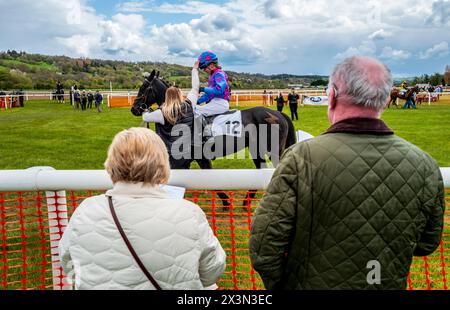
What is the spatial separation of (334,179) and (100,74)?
81.6 metres

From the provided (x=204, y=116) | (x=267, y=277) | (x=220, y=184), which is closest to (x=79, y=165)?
(x=204, y=116)

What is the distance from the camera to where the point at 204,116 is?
6.19 meters

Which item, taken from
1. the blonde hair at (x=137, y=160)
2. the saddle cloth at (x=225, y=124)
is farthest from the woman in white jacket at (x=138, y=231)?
the saddle cloth at (x=225, y=124)

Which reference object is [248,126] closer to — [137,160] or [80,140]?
[137,160]

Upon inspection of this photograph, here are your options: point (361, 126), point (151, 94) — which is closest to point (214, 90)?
point (151, 94)

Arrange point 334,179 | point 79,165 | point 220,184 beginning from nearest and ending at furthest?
point 334,179
point 220,184
point 79,165

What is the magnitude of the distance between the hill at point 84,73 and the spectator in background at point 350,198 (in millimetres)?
45995

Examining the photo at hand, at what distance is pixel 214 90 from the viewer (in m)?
6.09

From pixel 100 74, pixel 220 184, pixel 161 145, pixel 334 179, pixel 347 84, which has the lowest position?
pixel 220 184

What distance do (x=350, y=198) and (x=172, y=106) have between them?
395cm

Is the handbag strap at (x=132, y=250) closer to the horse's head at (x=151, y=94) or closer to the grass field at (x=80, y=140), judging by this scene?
the horse's head at (x=151, y=94)

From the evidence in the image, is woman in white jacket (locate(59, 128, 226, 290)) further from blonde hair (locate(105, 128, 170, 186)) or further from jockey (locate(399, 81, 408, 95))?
jockey (locate(399, 81, 408, 95))

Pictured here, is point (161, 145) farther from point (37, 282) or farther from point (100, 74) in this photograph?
point (100, 74)

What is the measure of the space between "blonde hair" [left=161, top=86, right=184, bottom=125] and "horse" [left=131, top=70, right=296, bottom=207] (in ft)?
3.26
